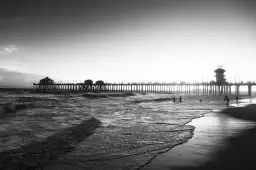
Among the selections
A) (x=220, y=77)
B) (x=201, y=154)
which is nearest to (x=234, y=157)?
(x=201, y=154)

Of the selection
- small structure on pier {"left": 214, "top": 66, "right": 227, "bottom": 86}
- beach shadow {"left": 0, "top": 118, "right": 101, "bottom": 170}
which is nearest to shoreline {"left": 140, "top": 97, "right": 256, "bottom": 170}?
beach shadow {"left": 0, "top": 118, "right": 101, "bottom": 170}

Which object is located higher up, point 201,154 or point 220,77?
point 220,77

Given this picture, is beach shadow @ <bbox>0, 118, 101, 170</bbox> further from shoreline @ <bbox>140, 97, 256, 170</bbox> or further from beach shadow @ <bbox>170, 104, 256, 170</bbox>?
beach shadow @ <bbox>170, 104, 256, 170</bbox>

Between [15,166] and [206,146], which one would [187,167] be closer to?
[206,146]

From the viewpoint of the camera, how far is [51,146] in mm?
4598

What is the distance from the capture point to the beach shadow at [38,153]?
134 inches

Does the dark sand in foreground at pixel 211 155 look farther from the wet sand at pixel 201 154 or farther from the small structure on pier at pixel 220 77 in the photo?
the small structure on pier at pixel 220 77

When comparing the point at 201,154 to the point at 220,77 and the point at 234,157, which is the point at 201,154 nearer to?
the point at 234,157

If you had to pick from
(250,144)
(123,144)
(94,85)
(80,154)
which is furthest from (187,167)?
(94,85)

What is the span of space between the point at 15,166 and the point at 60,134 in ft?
8.24

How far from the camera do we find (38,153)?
13.3ft

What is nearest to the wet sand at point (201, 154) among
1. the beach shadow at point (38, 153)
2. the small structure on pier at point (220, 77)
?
the beach shadow at point (38, 153)

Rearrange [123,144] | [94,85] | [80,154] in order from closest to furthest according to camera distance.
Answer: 1. [80,154]
2. [123,144]
3. [94,85]

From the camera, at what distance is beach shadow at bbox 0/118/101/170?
11.2 ft
